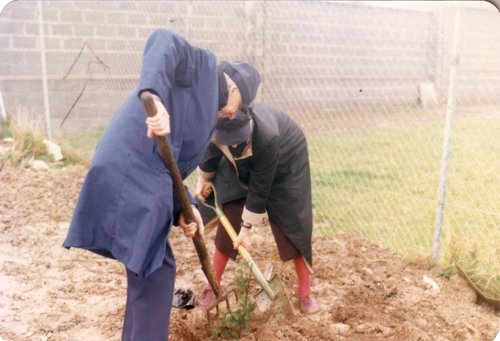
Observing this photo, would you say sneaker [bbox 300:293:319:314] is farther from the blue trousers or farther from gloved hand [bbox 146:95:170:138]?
gloved hand [bbox 146:95:170:138]

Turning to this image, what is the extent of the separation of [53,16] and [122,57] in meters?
1.12

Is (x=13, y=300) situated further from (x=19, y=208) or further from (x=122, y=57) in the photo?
(x=122, y=57)

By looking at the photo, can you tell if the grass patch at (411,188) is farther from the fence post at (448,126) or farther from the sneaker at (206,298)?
the sneaker at (206,298)

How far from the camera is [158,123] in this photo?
203 centimetres

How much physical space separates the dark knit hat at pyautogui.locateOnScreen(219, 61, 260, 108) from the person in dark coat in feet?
0.73

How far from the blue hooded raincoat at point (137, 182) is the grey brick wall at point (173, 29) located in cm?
566

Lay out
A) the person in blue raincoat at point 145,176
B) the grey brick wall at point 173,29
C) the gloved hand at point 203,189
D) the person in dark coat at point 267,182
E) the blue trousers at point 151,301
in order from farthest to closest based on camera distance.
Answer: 1. the grey brick wall at point 173,29
2. the gloved hand at point 203,189
3. the person in dark coat at point 267,182
4. the blue trousers at point 151,301
5. the person in blue raincoat at point 145,176

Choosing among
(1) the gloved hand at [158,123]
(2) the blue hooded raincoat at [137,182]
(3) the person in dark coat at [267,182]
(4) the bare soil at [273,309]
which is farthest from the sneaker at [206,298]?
(1) the gloved hand at [158,123]

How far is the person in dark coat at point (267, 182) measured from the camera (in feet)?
10.3

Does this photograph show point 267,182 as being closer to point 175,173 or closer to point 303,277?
point 303,277

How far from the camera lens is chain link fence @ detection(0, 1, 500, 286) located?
566 cm

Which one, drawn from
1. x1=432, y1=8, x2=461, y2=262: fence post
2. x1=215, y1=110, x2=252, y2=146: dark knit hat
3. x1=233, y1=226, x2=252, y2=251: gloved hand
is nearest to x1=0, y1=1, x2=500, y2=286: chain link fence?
x1=432, y1=8, x2=461, y2=262: fence post

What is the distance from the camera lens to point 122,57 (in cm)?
874

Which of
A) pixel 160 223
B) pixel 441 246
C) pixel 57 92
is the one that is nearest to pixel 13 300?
pixel 160 223
